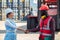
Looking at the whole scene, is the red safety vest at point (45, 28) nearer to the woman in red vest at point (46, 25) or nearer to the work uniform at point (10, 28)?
the woman in red vest at point (46, 25)

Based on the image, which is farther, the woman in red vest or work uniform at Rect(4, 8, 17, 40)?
work uniform at Rect(4, 8, 17, 40)

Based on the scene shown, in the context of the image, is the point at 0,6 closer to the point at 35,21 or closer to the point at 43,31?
the point at 35,21

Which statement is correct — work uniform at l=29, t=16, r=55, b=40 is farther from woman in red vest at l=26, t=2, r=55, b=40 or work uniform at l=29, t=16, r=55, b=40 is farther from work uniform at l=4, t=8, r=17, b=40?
work uniform at l=4, t=8, r=17, b=40

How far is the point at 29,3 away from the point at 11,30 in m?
21.9

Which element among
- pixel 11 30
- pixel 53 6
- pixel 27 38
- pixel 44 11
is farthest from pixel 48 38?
pixel 53 6

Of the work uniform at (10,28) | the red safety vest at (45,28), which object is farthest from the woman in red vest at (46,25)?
the work uniform at (10,28)

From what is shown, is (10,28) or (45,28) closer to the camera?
(45,28)

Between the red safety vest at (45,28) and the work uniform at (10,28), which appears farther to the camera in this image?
the work uniform at (10,28)

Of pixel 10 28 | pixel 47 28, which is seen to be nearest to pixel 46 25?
pixel 47 28

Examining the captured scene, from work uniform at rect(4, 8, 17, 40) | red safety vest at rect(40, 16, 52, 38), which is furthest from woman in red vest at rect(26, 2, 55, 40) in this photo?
work uniform at rect(4, 8, 17, 40)

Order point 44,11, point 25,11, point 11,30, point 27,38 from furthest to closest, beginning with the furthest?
point 25,11 < point 27,38 < point 11,30 < point 44,11

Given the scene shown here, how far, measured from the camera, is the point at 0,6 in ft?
94.3

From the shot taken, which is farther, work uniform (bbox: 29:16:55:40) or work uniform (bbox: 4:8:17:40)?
work uniform (bbox: 4:8:17:40)

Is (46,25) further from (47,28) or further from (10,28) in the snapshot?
(10,28)
